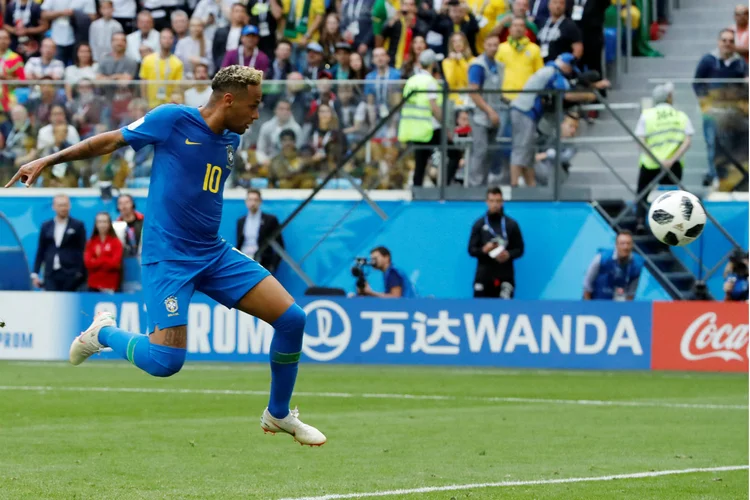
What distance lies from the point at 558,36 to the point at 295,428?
13.6 metres

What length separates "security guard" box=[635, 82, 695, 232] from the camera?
1962 centimetres

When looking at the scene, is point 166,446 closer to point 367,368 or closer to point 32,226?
point 367,368

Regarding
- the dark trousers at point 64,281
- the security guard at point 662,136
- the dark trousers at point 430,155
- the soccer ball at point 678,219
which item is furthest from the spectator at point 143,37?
the soccer ball at point 678,219

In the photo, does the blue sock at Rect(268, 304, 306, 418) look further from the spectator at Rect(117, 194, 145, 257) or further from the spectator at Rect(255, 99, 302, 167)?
the spectator at Rect(117, 194, 145, 257)

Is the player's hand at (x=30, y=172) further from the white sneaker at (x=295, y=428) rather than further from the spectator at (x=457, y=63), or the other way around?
the spectator at (x=457, y=63)

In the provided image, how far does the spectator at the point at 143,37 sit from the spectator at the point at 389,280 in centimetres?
567

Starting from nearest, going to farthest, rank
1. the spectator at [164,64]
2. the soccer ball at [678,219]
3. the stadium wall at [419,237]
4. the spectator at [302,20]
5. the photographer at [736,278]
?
the soccer ball at [678,219], the photographer at [736,278], the stadium wall at [419,237], the spectator at [164,64], the spectator at [302,20]

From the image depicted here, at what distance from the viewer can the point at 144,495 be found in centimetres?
833

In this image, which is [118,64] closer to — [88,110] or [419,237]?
[88,110]

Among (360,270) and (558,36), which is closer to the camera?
(360,270)

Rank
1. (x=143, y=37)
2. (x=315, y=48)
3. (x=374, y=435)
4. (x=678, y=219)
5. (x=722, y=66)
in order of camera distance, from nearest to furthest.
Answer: (x=678, y=219) < (x=374, y=435) < (x=722, y=66) < (x=315, y=48) < (x=143, y=37)

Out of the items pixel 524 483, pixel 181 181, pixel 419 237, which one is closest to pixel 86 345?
pixel 181 181

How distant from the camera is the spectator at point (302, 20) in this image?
73.6 ft

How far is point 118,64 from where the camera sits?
2203 centimetres
